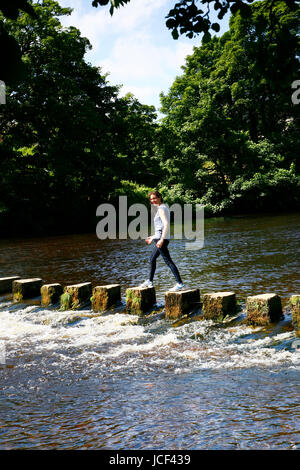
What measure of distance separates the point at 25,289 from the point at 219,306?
16.8 ft

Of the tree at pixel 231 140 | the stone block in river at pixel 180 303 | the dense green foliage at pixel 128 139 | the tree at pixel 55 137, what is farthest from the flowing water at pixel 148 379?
the tree at pixel 231 140

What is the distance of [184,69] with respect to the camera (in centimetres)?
5109

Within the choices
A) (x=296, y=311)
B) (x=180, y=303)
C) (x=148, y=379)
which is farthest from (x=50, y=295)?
(x=296, y=311)

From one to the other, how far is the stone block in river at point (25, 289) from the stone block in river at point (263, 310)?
558 centimetres

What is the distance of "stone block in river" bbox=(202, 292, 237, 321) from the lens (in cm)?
741

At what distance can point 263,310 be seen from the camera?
6949 mm

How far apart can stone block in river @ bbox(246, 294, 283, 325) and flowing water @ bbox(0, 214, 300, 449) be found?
16cm

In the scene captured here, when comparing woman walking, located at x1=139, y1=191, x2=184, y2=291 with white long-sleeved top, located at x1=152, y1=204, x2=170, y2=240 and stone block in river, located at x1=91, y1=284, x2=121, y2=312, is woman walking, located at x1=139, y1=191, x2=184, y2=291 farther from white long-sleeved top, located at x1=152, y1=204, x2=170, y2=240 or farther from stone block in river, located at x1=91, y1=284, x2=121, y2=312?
stone block in river, located at x1=91, y1=284, x2=121, y2=312

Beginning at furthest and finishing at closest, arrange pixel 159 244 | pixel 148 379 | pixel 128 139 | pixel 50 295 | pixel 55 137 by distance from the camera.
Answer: pixel 128 139 < pixel 55 137 < pixel 50 295 < pixel 159 244 < pixel 148 379

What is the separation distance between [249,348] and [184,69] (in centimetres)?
4926

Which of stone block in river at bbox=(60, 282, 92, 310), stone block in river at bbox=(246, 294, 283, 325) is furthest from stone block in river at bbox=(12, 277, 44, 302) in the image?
stone block in river at bbox=(246, 294, 283, 325)

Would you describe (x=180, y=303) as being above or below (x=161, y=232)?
below

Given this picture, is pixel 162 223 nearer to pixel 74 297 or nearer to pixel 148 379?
pixel 74 297

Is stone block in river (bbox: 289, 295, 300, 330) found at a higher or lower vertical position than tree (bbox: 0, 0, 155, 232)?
lower
